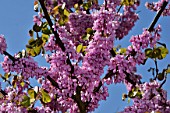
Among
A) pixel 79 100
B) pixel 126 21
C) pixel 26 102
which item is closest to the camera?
pixel 26 102

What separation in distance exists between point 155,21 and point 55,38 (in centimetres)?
201

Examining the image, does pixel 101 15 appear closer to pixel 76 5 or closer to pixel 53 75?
pixel 53 75

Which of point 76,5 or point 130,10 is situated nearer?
point 76,5

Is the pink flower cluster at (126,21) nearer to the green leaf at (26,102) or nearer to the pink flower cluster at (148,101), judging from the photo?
the pink flower cluster at (148,101)

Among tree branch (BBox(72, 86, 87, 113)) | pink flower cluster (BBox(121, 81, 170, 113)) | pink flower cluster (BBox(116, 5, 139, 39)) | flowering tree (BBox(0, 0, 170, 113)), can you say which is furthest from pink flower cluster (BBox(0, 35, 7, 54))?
pink flower cluster (BBox(116, 5, 139, 39))

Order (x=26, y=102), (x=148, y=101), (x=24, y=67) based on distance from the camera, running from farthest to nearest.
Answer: (x=24, y=67), (x=148, y=101), (x=26, y=102)

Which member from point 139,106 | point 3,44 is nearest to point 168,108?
point 139,106

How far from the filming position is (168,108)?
755 centimetres

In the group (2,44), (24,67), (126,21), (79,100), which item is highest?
(126,21)

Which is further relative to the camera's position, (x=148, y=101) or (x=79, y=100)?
(x=79, y=100)

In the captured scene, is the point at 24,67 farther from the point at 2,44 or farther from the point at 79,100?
the point at 79,100

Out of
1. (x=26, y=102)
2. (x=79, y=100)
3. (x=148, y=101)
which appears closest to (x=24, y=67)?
(x=26, y=102)

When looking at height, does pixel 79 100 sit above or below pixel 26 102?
above

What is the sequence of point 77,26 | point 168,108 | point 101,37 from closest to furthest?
point 101,37, point 168,108, point 77,26
